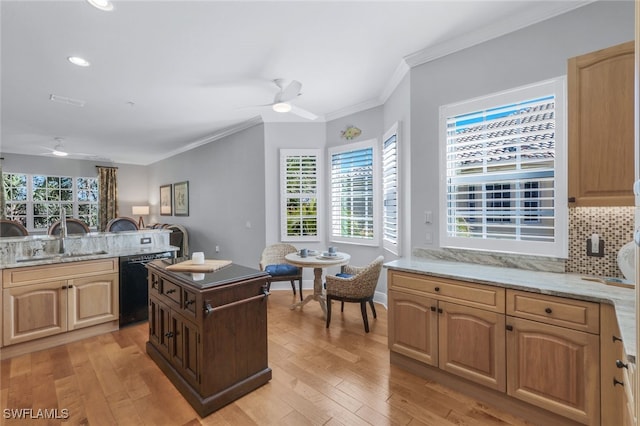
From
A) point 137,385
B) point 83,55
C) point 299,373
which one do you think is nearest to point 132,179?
point 83,55

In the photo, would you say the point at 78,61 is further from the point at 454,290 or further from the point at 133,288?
the point at 454,290

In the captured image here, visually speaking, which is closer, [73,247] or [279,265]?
[73,247]

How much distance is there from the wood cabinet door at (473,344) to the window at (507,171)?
0.71 m

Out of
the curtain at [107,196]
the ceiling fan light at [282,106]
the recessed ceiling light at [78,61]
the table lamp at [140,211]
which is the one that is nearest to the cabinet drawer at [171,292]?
the ceiling fan light at [282,106]

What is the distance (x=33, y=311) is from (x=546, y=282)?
423cm

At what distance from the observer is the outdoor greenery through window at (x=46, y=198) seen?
6.61m

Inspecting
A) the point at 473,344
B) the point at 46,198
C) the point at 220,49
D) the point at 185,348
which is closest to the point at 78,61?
the point at 220,49

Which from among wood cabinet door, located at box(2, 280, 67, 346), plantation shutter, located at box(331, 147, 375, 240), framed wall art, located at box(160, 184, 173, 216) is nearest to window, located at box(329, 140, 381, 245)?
plantation shutter, located at box(331, 147, 375, 240)

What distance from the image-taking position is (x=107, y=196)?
25.3 feet

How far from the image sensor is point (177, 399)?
6.43 ft

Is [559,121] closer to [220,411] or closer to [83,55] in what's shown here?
[220,411]

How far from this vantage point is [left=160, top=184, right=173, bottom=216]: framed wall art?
7.39m

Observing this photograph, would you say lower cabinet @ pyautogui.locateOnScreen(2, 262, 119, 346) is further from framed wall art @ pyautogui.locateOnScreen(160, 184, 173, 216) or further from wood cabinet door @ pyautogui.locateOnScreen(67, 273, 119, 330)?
framed wall art @ pyautogui.locateOnScreen(160, 184, 173, 216)

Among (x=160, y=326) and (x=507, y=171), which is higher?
(x=507, y=171)
